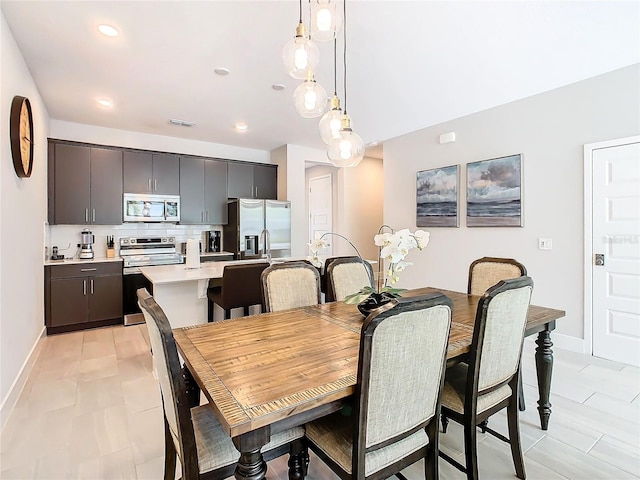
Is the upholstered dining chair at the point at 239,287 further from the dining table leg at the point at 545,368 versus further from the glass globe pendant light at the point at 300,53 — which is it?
the dining table leg at the point at 545,368

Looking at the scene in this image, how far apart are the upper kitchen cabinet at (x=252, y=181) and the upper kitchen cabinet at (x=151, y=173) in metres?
0.85

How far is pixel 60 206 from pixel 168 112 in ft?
5.95

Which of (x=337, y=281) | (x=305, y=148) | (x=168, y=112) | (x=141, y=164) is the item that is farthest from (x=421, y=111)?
(x=141, y=164)

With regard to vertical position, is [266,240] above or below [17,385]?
above

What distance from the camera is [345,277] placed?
103 inches

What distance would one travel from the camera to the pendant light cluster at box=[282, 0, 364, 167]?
1.69 meters

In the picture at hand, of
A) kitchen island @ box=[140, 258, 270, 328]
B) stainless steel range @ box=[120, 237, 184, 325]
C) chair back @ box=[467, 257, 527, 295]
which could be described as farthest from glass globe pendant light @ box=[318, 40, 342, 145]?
stainless steel range @ box=[120, 237, 184, 325]

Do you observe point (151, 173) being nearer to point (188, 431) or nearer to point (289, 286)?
point (289, 286)

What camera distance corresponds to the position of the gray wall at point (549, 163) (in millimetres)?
3170

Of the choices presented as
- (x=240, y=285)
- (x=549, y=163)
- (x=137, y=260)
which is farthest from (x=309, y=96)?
(x=137, y=260)

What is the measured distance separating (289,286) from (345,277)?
1.73 ft

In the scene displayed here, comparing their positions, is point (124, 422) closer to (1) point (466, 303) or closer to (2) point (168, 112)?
(1) point (466, 303)

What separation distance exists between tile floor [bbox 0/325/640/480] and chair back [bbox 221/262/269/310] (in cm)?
88

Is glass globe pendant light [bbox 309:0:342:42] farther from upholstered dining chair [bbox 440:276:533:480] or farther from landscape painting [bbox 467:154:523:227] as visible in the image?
landscape painting [bbox 467:154:523:227]
